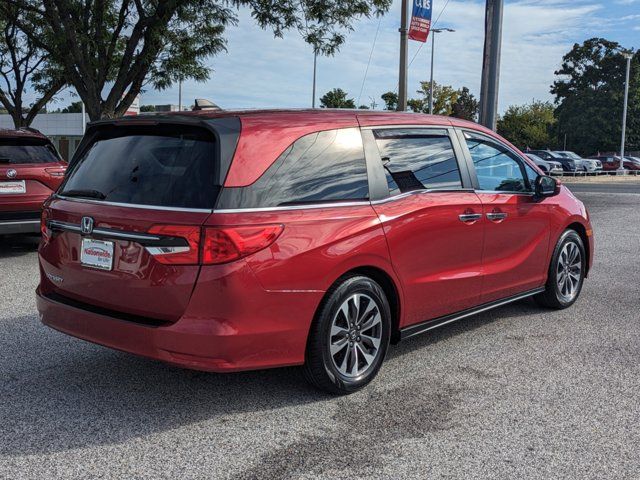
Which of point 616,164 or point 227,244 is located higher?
point 616,164

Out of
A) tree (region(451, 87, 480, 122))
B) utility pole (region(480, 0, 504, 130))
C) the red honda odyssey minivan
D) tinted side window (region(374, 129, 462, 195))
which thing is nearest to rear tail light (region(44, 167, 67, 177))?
the red honda odyssey minivan

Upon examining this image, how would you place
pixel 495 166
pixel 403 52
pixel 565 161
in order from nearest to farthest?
pixel 495 166 → pixel 403 52 → pixel 565 161

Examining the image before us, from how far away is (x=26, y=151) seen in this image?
28.6 ft

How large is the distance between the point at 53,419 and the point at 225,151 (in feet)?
5.62

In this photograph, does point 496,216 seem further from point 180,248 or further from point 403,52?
point 403,52

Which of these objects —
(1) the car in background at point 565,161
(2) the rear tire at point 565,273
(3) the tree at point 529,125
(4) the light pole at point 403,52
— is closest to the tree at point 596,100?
(3) the tree at point 529,125

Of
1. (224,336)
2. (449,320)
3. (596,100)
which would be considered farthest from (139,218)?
(596,100)

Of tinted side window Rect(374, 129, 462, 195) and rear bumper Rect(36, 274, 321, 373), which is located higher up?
tinted side window Rect(374, 129, 462, 195)

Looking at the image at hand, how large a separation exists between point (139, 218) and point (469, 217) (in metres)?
2.39

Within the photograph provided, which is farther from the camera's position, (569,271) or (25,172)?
(25,172)

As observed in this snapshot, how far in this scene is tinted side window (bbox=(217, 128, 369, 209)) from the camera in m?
3.67

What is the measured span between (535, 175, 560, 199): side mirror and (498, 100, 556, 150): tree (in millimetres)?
72900

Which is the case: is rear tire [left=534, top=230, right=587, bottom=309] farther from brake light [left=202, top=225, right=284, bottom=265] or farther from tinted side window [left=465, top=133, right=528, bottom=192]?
brake light [left=202, top=225, right=284, bottom=265]

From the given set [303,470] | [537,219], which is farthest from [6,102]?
[303,470]
